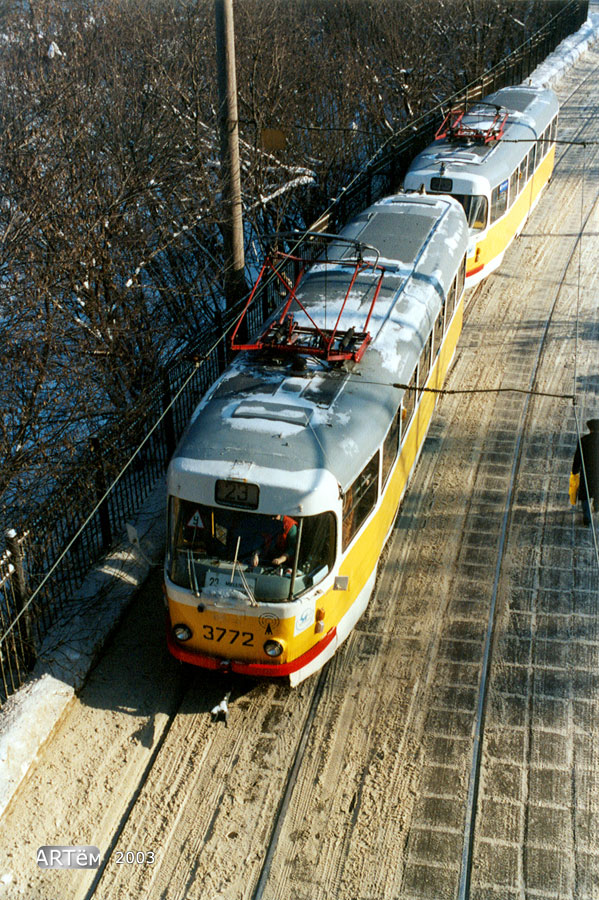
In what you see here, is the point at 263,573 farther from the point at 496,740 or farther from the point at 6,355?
the point at 6,355

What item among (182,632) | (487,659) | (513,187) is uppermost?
(513,187)

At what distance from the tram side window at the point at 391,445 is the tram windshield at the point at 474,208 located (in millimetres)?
7696

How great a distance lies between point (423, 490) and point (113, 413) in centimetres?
480

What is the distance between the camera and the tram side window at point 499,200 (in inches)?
648

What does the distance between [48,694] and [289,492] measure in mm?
3076

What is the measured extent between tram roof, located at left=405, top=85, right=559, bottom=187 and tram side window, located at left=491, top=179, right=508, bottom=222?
0.53 ft

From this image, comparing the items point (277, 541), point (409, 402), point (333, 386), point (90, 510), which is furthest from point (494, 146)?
point (277, 541)

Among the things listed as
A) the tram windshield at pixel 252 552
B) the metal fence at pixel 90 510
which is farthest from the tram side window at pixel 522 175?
the tram windshield at pixel 252 552

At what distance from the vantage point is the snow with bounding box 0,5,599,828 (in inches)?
302

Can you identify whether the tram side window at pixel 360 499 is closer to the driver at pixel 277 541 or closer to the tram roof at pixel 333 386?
the tram roof at pixel 333 386

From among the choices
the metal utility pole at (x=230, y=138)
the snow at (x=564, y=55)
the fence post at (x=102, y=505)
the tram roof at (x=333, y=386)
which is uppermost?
the metal utility pole at (x=230, y=138)

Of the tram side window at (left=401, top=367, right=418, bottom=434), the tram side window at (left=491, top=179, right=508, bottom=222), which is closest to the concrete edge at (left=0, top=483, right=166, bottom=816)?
the tram side window at (left=401, top=367, right=418, bottom=434)

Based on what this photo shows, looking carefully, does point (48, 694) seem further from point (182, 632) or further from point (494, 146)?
point (494, 146)

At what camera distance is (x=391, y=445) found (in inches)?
371
